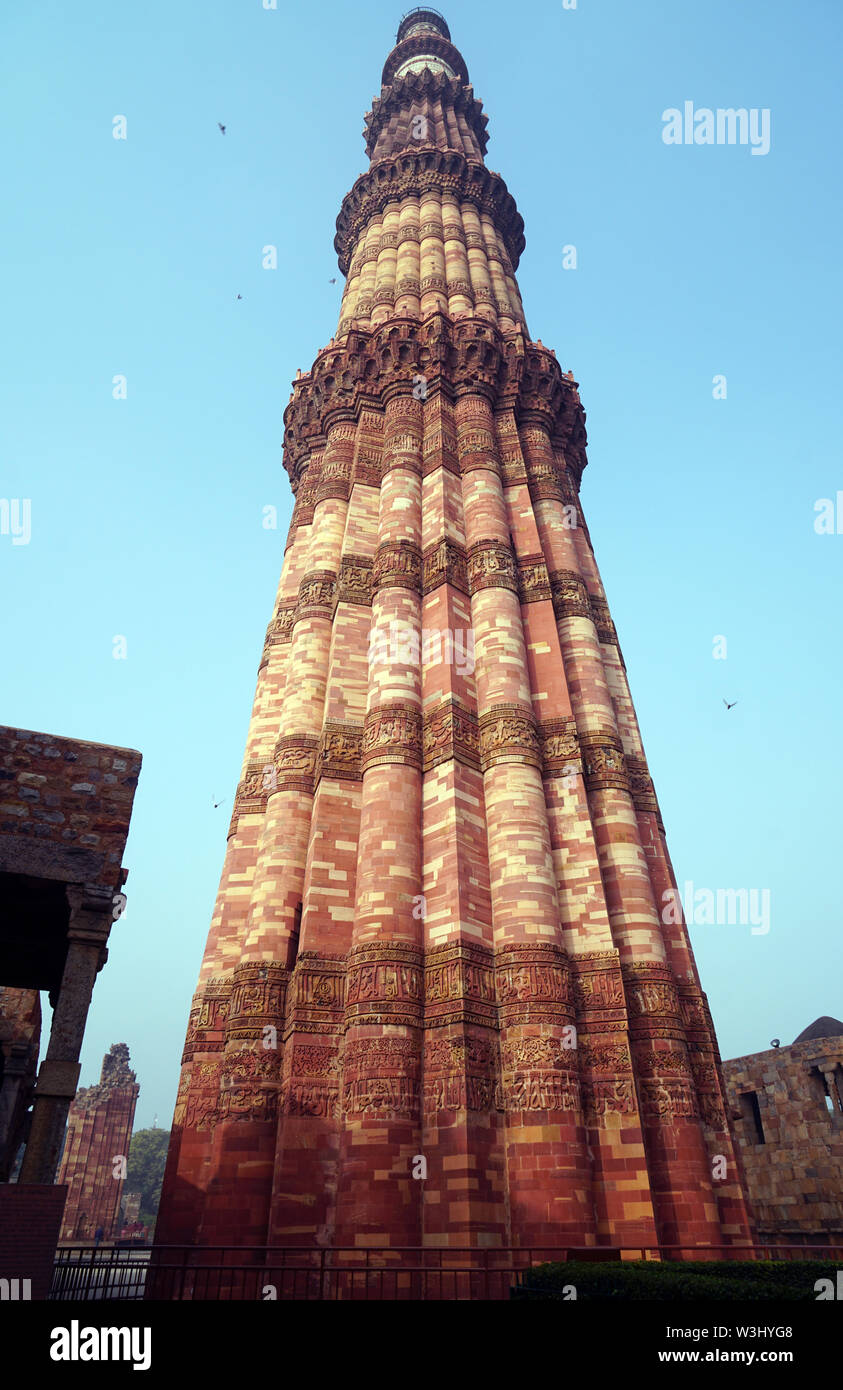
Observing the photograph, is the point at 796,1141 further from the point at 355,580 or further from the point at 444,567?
the point at 355,580

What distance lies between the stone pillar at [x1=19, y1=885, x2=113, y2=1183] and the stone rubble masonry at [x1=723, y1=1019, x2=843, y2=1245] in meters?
22.6

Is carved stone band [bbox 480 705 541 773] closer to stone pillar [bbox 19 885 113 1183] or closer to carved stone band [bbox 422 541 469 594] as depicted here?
carved stone band [bbox 422 541 469 594]

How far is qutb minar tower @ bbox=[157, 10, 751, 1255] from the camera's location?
11820 millimetres

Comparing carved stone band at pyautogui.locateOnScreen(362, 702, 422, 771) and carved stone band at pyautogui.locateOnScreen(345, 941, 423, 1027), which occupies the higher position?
carved stone band at pyautogui.locateOnScreen(362, 702, 422, 771)

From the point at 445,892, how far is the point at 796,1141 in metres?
18.2

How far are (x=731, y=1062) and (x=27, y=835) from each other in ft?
88.3

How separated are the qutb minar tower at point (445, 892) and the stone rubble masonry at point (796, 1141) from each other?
12.3 metres

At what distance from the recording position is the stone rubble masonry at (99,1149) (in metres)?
37.4

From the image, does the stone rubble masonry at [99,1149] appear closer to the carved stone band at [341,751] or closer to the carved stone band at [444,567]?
the carved stone band at [341,751]

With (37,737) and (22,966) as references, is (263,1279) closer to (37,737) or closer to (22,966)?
(22,966)

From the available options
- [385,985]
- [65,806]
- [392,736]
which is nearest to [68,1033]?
[65,806]

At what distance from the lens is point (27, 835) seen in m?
7.71

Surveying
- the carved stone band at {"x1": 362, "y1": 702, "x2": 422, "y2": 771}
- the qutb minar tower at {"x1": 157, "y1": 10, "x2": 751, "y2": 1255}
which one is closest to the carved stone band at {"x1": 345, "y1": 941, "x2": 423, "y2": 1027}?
the qutb minar tower at {"x1": 157, "y1": 10, "x2": 751, "y2": 1255}
